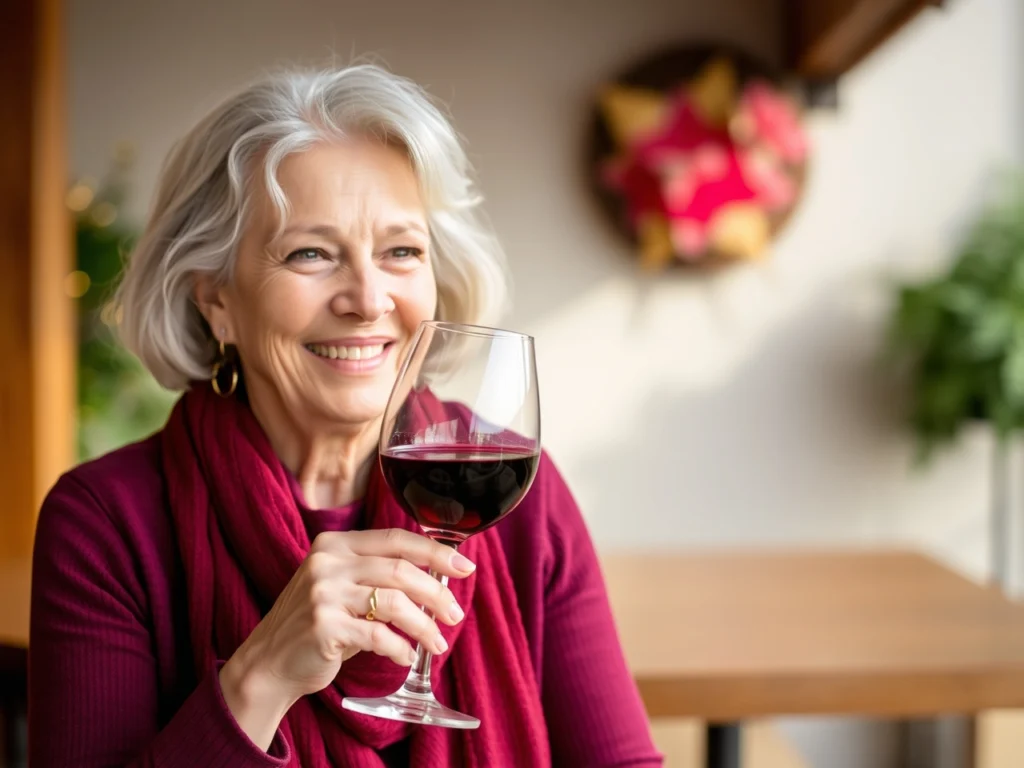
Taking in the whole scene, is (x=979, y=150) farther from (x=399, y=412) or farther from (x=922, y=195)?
(x=399, y=412)

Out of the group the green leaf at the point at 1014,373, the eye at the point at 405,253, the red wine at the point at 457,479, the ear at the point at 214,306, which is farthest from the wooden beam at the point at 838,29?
the red wine at the point at 457,479

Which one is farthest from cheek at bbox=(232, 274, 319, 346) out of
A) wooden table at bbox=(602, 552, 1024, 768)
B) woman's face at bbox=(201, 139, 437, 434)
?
wooden table at bbox=(602, 552, 1024, 768)

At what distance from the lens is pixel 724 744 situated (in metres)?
1.93

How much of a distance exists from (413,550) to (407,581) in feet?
0.10

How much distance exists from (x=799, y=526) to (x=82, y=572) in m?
3.21

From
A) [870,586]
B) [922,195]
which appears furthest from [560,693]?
[922,195]

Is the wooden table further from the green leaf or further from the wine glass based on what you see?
the green leaf

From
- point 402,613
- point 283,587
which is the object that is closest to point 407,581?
point 402,613

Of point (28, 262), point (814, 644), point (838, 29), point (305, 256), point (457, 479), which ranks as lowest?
point (814, 644)

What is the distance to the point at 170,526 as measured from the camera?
1.25 m

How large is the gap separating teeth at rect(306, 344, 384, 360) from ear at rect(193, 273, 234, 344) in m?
0.17

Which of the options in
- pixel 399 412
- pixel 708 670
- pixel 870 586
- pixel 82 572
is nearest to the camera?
pixel 399 412

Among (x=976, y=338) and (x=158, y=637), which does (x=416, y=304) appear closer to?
(x=158, y=637)

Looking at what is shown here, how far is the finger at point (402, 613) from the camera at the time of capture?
95cm
